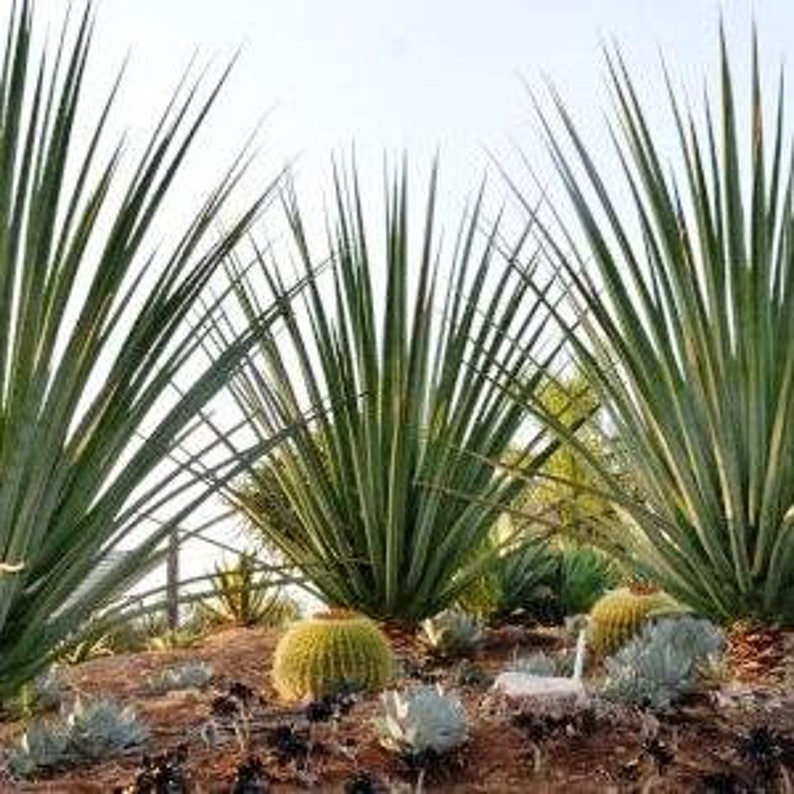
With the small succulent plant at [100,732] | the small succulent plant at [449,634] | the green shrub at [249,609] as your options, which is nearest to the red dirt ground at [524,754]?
the small succulent plant at [100,732]

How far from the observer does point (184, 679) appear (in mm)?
7082

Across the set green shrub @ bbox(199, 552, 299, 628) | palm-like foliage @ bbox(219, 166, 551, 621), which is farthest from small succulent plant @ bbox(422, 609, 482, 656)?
green shrub @ bbox(199, 552, 299, 628)

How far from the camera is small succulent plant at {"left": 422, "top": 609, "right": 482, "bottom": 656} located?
7.46 metres

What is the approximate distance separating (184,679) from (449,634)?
1280 mm

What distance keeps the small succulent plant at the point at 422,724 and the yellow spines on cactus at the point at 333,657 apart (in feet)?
4.06

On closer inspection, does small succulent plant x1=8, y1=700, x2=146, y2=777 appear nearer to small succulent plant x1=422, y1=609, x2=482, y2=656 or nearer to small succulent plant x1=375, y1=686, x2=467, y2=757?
small succulent plant x1=375, y1=686, x2=467, y2=757

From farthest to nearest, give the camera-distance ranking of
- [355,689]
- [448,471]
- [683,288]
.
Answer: [448,471] < [355,689] < [683,288]

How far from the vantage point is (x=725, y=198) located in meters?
5.70

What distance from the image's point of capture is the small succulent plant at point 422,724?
4.70 metres

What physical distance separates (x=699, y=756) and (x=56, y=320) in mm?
2478

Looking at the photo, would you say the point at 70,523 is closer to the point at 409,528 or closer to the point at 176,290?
the point at 176,290

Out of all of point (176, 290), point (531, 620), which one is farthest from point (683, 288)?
point (531, 620)

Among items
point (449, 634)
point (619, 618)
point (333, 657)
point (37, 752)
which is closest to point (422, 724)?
point (37, 752)

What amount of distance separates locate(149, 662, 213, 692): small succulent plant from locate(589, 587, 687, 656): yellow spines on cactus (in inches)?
70.2
